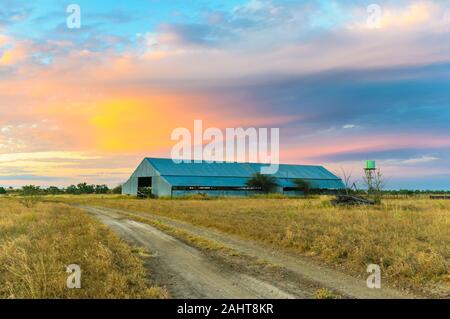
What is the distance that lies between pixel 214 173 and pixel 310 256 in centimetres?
6355

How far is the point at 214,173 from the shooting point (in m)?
76.0

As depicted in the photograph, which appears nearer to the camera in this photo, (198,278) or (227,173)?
(198,278)

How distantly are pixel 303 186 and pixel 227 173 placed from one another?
604 inches

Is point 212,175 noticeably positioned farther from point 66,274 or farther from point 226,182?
point 66,274

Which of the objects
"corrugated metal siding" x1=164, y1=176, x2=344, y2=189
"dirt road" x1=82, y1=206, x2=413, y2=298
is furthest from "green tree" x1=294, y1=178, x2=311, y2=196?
"dirt road" x1=82, y1=206, x2=413, y2=298

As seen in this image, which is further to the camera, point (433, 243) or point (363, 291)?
point (433, 243)

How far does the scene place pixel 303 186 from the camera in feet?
261

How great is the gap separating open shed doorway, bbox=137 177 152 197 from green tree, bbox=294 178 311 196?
95.2ft

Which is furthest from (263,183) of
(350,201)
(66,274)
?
(66,274)

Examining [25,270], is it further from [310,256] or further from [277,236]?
[277,236]

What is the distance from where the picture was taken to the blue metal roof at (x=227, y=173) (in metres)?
70.6

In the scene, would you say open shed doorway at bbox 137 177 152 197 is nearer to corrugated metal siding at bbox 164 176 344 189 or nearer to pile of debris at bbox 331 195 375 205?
corrugated metal siding at bbox 164 176 344 189
